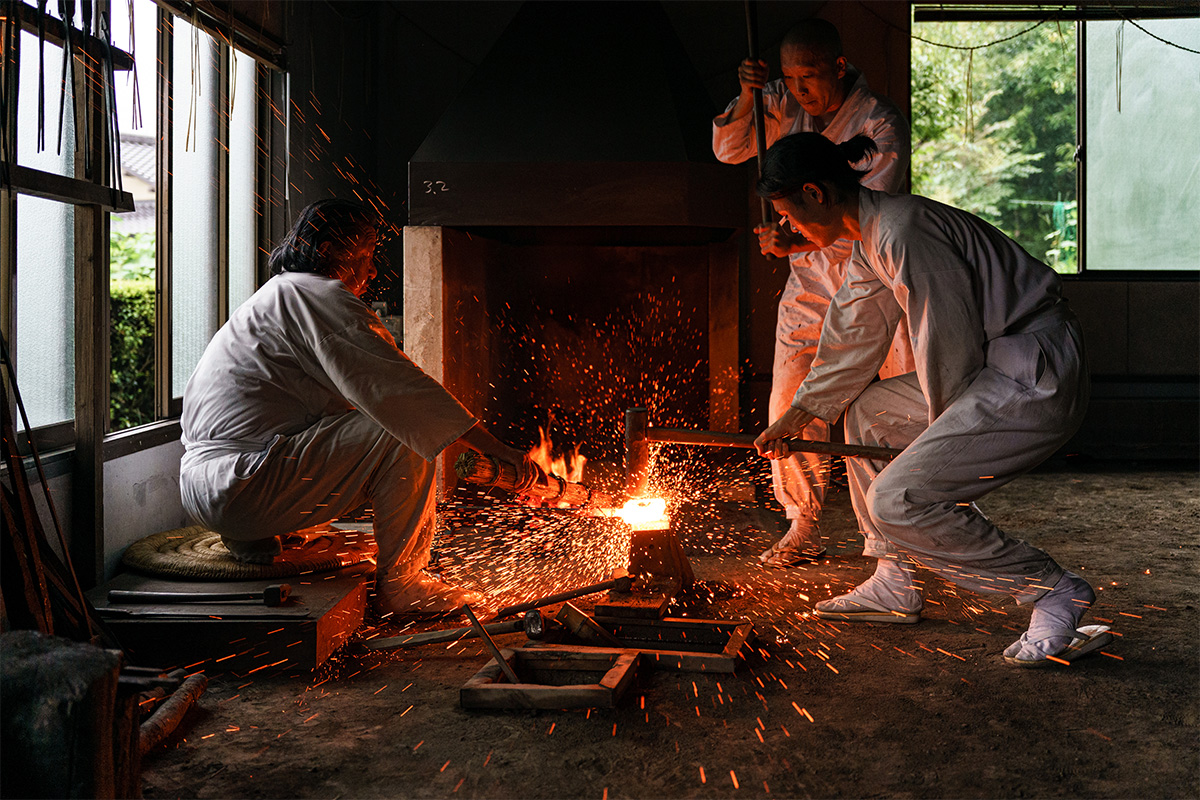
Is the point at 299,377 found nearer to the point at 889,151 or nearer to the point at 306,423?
the point at 306,423

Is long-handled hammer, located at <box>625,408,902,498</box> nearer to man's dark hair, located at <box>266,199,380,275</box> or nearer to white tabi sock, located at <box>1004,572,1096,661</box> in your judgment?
white tabi sock, located at <box>1004,572,1096,661</box>

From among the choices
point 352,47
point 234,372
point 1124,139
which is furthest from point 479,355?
point 1124,139

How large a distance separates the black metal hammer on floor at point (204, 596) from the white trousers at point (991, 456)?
1.62 m

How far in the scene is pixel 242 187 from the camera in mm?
4551

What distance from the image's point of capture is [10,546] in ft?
7.63

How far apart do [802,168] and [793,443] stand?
30.6 inches

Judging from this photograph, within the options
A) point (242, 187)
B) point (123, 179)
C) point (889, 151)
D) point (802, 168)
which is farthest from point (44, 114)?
point (889, 151)

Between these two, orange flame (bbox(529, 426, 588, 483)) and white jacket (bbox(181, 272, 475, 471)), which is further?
orange flame (bbox(529, 426, 588, 483))

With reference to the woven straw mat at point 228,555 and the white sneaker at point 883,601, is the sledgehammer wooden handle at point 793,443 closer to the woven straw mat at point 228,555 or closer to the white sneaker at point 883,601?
the white sneaker at point 883,601

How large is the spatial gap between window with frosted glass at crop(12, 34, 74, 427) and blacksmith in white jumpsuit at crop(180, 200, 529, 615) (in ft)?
1.81

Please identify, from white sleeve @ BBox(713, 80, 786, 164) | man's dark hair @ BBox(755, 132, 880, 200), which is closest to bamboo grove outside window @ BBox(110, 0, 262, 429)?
white sleeve @ BBox(713, 80, 786, 164)

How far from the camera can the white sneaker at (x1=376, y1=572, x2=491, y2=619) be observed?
2.96 m

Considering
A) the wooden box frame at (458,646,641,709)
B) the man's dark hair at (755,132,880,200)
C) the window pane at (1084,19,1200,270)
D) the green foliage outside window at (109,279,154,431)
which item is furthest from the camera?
the green foliage outside window at (109,279,154,431)

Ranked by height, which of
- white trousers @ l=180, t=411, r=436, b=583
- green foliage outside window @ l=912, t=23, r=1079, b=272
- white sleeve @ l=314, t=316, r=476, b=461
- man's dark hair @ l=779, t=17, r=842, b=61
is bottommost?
white trousers @ l=180, t=411, r=436, b=583
